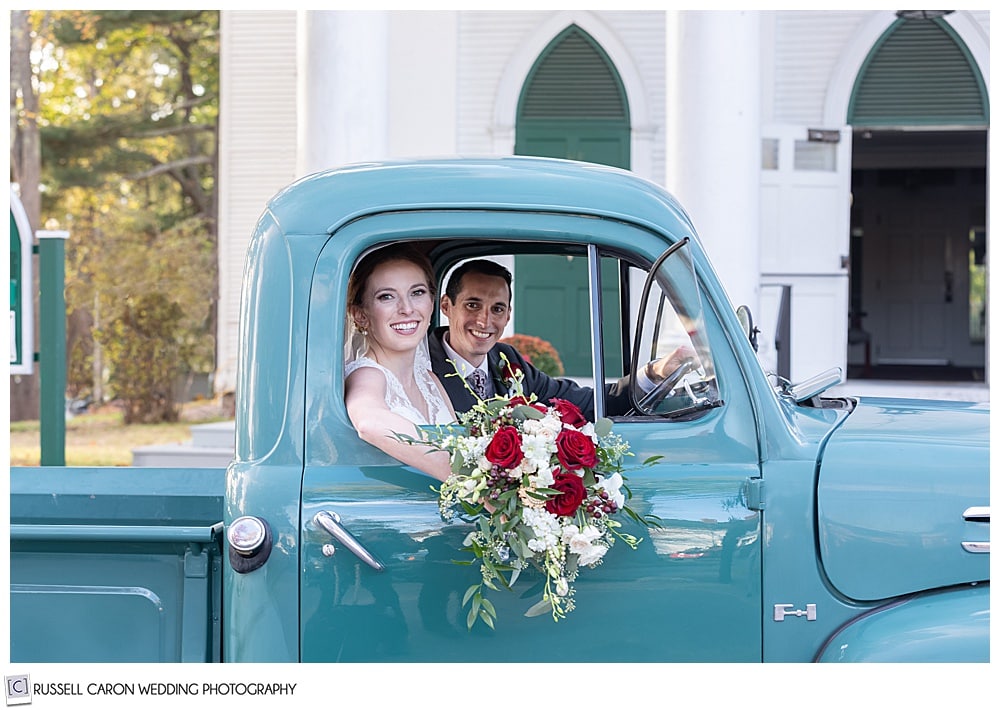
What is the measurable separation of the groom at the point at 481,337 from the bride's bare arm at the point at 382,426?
0.58 m

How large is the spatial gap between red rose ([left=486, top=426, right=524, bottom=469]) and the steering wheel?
49cm

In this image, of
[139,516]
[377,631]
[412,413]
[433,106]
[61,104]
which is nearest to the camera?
[377,631]

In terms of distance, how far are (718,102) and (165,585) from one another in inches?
276

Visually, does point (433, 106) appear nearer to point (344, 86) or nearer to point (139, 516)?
point (344, 86)

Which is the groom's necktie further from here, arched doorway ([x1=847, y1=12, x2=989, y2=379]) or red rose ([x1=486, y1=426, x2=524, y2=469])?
arched doorway ([x1=847, y1=12, x2=989, y2=379])

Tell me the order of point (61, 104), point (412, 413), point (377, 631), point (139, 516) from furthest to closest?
point (61, 104)
point (139, 516)
point (412, 413)
point (377, 631)

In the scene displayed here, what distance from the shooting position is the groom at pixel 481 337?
3.27 m

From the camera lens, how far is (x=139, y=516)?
2.99 m

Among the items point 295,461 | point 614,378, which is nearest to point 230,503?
point 295,461

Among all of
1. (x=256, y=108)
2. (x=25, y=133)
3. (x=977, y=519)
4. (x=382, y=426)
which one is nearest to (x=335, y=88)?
(x=256, y=108)

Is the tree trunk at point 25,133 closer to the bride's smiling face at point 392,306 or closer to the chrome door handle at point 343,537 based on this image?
the bride's smiling face at point 392,306

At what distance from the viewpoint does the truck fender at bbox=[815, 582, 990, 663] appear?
91.0 inches

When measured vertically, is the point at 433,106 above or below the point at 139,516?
above
